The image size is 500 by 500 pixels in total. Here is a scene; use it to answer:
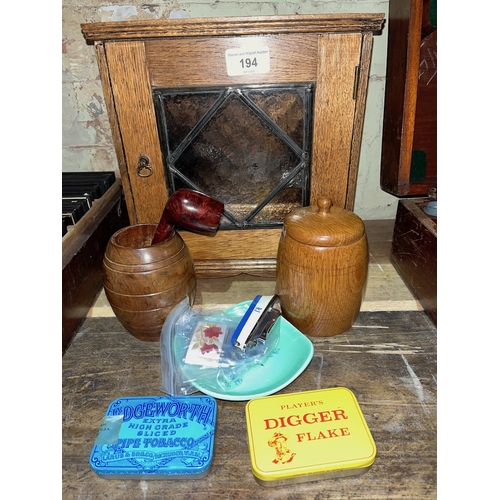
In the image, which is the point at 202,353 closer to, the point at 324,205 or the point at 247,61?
the point at 324,205

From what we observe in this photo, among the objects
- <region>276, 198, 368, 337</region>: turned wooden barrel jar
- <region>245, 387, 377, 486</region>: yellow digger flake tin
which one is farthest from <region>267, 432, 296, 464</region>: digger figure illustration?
<region>276, 198, 368, 337</region>: turned wooden barrel jar

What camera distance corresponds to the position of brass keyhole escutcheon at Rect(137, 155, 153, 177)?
2.31 ft

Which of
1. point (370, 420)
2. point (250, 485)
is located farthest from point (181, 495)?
point (370, 420)

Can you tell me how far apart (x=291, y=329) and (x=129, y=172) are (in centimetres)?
39

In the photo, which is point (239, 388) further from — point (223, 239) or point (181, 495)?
point (223, 239)

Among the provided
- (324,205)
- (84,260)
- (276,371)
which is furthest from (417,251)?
(84,260)

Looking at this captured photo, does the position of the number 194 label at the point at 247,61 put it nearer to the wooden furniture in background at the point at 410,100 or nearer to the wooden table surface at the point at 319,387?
the wooden furniture in background at the point at 410,100

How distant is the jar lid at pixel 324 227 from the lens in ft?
1.89

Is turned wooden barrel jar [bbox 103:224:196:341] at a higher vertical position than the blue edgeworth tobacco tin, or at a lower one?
higher

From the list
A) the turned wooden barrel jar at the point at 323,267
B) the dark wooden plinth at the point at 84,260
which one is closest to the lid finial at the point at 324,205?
the turned wooden barrel jar at the point at 323,267

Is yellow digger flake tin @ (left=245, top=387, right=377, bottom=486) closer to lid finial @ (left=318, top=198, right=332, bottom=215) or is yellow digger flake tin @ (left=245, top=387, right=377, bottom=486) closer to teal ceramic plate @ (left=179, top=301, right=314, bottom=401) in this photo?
teal ceramic plate @ (left=179, top=301, right=314, bottom=401)

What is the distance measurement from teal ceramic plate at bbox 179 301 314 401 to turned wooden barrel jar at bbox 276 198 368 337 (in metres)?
0.03

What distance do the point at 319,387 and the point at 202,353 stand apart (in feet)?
0.57

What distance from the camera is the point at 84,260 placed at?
707 mm
